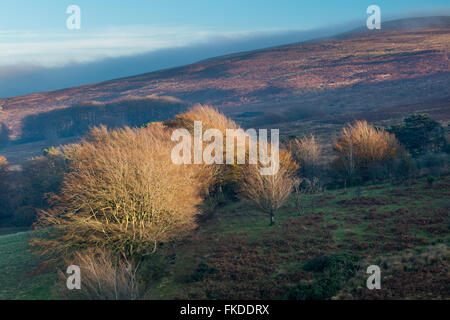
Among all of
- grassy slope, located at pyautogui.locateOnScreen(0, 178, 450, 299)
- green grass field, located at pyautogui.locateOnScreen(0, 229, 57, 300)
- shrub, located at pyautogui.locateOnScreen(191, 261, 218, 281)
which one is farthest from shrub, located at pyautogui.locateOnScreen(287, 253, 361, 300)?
green grass field, located at pyautogui.locateOnScreen(0, 229, 57, 300)

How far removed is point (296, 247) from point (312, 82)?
454 ft

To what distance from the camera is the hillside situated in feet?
412

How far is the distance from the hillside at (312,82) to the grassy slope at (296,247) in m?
74.9

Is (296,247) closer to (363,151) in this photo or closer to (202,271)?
(202,271)

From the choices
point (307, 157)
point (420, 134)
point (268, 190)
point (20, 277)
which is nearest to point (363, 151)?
point (307, 157)

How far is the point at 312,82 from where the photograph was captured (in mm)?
151750

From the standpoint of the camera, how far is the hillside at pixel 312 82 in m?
125

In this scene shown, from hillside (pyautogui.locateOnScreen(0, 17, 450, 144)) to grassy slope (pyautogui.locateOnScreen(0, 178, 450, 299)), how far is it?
246ft

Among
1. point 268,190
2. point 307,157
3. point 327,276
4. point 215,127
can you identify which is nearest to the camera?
point 327,276

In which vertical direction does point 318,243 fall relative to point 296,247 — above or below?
above

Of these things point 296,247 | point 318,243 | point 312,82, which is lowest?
point 296,247
